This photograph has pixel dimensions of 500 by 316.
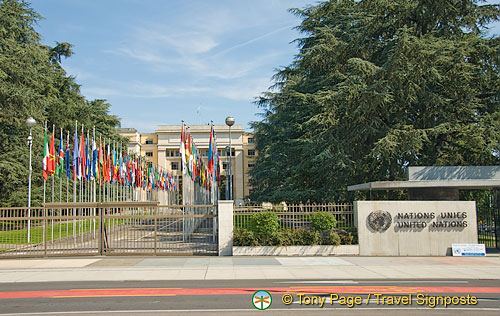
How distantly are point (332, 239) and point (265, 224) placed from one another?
3172 millimetres

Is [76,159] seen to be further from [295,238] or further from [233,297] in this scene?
[233,297]

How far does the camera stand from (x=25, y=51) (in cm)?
3903

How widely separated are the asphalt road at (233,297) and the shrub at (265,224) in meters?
6.39

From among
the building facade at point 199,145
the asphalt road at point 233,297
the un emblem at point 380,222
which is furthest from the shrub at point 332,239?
the building facade at point 199,145

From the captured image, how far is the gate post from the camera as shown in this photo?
20.7 m

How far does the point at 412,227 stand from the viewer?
20875mm

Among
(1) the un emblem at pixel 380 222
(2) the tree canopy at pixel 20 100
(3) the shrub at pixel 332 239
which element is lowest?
(3) the shrub at pixel 332 239

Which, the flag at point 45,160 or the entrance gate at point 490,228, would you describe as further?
the flag at point 45,160

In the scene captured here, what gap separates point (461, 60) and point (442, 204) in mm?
9582

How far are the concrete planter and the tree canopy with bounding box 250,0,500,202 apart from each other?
6.87 m

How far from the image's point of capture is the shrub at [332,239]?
68.1ft

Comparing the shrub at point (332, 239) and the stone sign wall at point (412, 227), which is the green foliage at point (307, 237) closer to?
the shrub at point (332, 239)

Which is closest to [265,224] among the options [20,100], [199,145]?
[20,100]

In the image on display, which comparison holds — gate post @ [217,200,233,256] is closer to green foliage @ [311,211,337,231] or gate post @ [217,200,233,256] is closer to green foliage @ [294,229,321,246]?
green foliage @ [294,229,321,246]
